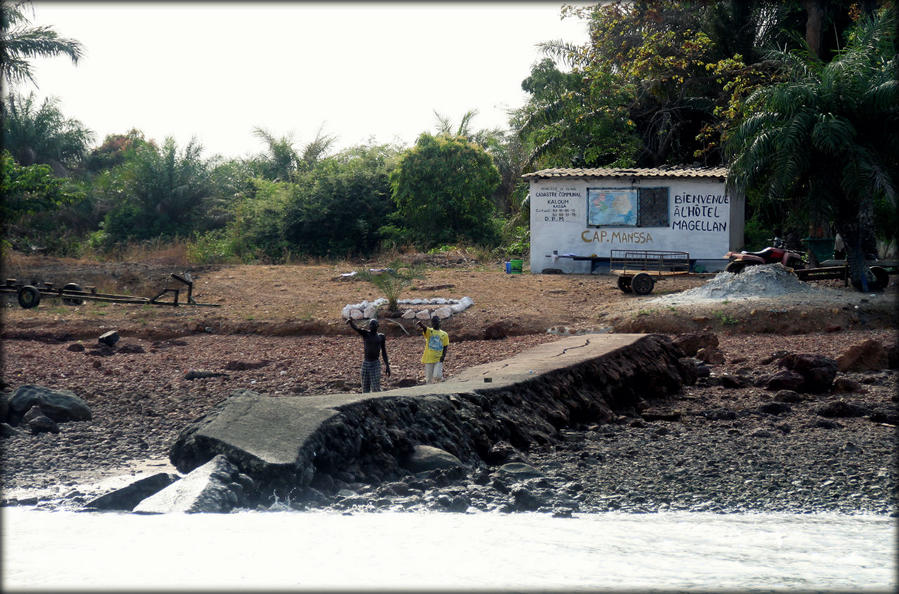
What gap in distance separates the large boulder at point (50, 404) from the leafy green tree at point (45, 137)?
3039 cm

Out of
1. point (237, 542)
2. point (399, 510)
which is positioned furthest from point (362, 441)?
point (237, 542)

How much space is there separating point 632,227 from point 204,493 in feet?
60.1

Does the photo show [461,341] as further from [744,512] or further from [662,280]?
[744,512]

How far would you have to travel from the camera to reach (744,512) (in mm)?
7098

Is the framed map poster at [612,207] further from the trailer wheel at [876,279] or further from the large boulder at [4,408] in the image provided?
the large boulder at [4,408]

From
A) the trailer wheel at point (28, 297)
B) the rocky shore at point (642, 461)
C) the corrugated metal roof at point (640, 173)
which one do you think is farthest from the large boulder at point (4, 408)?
the corrugated metal roof at point (640, 173)

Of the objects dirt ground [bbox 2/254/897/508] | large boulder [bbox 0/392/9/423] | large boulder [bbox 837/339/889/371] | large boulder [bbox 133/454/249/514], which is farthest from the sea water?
large boulder [bbox 837/339/889/371]

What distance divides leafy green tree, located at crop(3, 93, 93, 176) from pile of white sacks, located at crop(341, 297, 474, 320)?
85.3 ft

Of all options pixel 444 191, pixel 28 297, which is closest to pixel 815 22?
pixel 444 191

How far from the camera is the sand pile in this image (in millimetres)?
17078

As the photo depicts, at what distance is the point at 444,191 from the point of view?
30719 millimetres

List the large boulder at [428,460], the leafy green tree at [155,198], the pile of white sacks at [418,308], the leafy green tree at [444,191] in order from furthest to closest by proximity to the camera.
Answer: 1. the leafy green tree at [155,198]
2. the leafy green tree at [444,191]
3. the pile of white sacks at [418,308]
4. the large boulder at [428,460]

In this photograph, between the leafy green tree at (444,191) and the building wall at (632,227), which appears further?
the leafy green tree at (444,191)

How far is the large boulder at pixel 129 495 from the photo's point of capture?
6891mm
